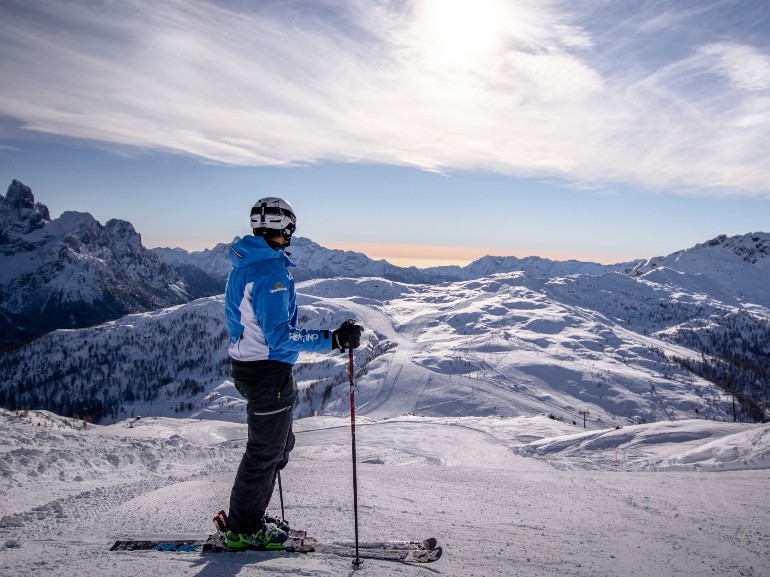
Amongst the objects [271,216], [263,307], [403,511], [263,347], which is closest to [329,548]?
[403,511]

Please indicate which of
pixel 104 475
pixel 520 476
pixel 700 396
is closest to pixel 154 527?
pixel 104 475

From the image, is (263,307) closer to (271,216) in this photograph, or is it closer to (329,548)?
(271,216)

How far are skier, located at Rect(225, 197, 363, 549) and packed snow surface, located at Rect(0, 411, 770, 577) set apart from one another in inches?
19.8

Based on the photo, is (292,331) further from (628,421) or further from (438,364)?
(438,364)

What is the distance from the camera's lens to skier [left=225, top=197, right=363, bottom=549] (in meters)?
5.27

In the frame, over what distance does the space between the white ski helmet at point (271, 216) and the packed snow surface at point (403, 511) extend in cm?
366

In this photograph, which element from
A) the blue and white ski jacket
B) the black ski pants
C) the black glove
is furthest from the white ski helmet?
the black ski pants

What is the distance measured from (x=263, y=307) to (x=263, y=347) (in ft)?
1.62

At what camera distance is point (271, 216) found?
5.67m

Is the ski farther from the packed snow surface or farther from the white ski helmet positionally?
the white ski helmet

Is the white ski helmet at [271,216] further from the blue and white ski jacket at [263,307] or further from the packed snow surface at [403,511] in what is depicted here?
the packed snow surface at [403,511]

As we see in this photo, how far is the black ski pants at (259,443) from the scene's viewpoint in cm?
541

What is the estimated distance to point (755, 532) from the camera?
648 cm

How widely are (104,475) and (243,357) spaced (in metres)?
7.71
